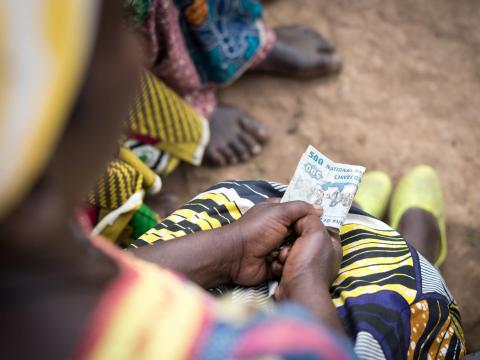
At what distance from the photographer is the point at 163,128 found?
2.03 metres

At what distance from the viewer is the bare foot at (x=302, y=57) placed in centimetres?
247

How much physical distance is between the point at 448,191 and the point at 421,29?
0.79 metres

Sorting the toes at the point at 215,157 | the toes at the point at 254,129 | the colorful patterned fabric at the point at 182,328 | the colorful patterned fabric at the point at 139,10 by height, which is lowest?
the toes at the point at 215,157

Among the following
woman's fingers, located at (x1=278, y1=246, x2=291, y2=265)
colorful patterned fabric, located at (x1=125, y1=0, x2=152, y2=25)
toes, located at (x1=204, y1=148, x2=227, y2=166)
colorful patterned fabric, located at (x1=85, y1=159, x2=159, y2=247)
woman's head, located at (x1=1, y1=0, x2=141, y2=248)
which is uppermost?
woman's head, located at (x1=1, y1=0, x2=141, y2=248)

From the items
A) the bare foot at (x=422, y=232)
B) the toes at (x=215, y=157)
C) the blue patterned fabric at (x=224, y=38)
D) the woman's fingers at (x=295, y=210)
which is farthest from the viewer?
the toes at (x=215, y=157)

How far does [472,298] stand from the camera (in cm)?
196

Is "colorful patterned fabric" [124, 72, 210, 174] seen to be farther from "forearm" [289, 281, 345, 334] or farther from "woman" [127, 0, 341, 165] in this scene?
"forearm" [289, 281, 345, 334]

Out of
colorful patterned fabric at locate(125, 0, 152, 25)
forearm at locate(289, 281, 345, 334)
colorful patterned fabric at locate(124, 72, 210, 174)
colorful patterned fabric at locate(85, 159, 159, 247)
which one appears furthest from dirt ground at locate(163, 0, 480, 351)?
forearm at locate(289, 281, 345, 334)

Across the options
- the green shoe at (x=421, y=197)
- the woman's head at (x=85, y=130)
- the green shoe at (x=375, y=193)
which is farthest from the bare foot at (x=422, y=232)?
the woman's head at (x=85, y=130)

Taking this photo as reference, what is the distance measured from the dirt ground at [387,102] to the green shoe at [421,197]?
114mm

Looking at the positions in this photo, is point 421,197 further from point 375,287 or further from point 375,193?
point 375,287

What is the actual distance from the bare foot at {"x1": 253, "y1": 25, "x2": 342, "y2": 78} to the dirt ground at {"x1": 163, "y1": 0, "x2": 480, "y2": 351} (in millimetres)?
51

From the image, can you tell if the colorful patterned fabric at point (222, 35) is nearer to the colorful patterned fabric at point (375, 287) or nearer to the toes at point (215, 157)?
the toes at point (215, 157)

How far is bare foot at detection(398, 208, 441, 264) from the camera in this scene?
189 cm
